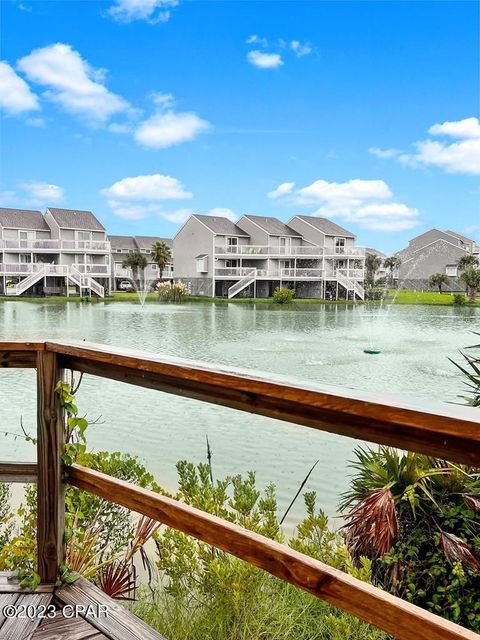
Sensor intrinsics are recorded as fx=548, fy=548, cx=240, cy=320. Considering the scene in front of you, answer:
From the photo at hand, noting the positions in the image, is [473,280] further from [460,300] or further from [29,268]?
[29,268]

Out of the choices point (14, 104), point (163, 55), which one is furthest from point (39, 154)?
point (163, 55)

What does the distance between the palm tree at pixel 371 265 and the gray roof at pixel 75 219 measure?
923 inches

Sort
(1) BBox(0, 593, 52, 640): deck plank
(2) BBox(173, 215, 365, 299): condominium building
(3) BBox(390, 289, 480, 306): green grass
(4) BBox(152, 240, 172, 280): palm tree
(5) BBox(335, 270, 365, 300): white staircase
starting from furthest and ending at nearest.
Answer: (5) BBox(335, 270, 365, 300): white staircase
(4) BBox(152, 240, 172, 280): palm tree
(3) BBox(390, 289, 480, 306): green grass
(2) BBox(173, 215, 365, 299): condominium building
(1) BBox(0, 593, 52, 640): deck plank

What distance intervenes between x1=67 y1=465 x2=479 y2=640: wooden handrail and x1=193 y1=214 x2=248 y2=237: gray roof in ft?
130

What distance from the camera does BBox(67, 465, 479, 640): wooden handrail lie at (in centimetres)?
93

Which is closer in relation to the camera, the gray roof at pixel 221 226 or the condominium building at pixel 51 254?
the condominium building at pixel 51 254

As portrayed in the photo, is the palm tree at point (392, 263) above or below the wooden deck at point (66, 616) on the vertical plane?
above

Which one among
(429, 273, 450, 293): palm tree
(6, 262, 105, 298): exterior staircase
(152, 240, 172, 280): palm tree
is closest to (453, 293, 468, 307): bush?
(429, 273, 450, 293): palm tree

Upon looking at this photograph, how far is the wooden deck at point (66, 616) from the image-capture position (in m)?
1.51

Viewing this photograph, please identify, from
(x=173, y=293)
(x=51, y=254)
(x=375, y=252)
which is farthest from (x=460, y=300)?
(x=51, y=254)

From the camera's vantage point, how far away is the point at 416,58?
61.8 meters

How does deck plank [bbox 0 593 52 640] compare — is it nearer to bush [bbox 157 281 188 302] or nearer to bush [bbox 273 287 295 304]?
bush [bbox 273 287 295 304]

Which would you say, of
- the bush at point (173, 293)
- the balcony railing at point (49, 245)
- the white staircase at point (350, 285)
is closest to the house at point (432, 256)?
the white staircase at point (350, 285)

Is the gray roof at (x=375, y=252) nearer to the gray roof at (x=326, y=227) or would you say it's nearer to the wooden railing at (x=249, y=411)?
the gray roof at (x=326, y=227)
